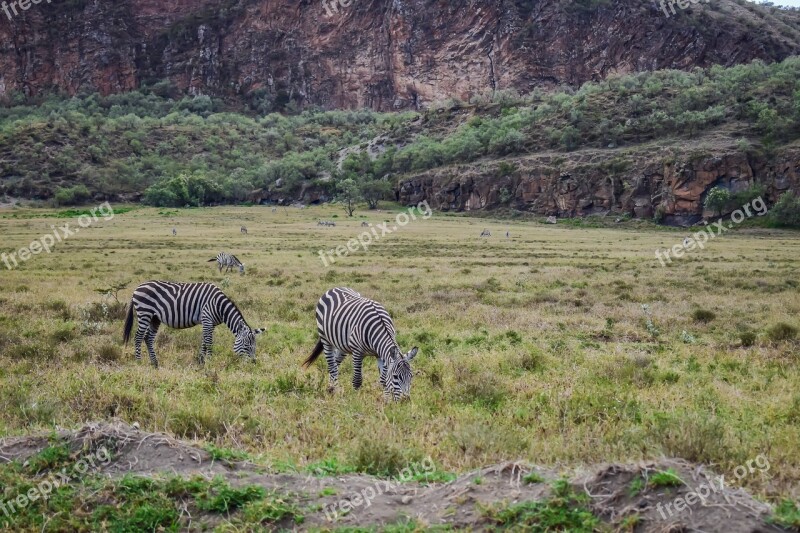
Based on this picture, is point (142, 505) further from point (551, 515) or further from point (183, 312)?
point (183, 312)

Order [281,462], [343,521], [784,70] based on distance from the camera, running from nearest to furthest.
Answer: [343,521] < [281,462] < [784,70]

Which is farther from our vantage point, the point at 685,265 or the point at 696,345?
the point at 685,265

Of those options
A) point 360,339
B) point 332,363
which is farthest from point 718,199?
point 360,339

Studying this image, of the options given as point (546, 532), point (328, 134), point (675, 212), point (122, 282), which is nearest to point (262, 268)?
point (122, 282)

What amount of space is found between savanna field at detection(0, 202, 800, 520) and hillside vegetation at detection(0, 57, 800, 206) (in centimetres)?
6356

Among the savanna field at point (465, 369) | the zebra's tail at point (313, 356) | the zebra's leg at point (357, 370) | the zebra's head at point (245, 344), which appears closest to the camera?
the savanna field at point (465, 369)

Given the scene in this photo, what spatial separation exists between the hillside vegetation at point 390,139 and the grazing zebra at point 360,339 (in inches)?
2989

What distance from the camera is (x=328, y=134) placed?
150500 mm

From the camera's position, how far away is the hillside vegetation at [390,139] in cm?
8588

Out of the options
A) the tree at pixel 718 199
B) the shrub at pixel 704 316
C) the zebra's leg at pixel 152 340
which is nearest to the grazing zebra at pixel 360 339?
the zebra's leg at pixel 152 340

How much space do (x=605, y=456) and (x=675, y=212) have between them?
7347 cm

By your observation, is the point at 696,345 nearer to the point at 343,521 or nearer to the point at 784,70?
the point at 343,521

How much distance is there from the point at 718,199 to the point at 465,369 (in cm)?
6690

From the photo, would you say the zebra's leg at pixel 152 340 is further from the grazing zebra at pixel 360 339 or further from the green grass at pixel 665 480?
the green grass at pixel 665 480
